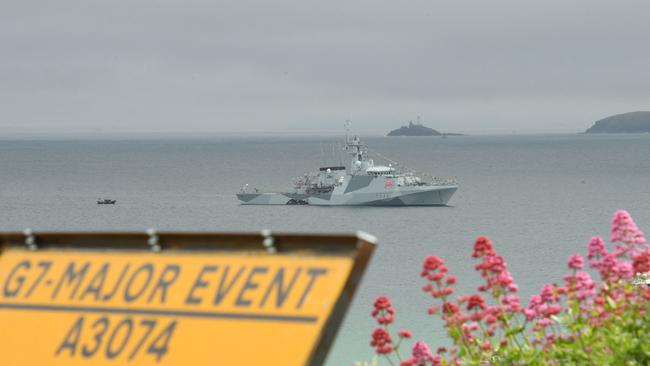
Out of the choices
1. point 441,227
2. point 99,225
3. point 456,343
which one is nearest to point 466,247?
point 441,227

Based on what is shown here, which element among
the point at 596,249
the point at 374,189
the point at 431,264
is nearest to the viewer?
the point at 431,264

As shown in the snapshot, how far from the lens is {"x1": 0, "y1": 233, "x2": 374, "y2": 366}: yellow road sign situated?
3.59 m

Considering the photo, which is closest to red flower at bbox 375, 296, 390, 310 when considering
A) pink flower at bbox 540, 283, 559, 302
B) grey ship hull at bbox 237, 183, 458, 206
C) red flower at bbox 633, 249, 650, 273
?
pink flower at bbox 540, 283, 559, 302

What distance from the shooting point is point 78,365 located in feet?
12.9

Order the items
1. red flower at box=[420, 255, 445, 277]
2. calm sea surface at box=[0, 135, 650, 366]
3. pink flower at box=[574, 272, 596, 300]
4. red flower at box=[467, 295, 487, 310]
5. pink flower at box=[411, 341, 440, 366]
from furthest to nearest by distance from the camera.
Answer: calm sea surface at box=[0, 135, 650, 366], pink flower at box=[411, 341, 440, 366], pink flower at box=[574, 272, 596, 300], red flower at box=[467, 295, 487, 310], red flower at box=[420, 255, 445, 277]

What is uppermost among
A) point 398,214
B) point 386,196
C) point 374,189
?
point 374,189

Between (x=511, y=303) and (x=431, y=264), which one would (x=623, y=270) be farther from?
(x=431, y=264)

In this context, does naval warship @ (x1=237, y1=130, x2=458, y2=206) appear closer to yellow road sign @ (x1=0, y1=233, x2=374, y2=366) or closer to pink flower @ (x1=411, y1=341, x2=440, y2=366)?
pink flower @ (x1=411, y1=341, x2=440, y2=366)

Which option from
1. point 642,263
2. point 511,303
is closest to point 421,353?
point 511,303

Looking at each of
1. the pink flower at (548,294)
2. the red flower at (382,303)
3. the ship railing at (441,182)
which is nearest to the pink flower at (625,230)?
the pink flower at (548,294)

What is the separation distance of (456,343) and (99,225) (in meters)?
89.5

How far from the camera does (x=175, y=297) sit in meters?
3.88

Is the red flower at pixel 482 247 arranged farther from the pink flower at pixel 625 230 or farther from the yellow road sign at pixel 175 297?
the yellow road sign at pixel 175 297

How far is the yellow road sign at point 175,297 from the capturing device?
3.59 meters
